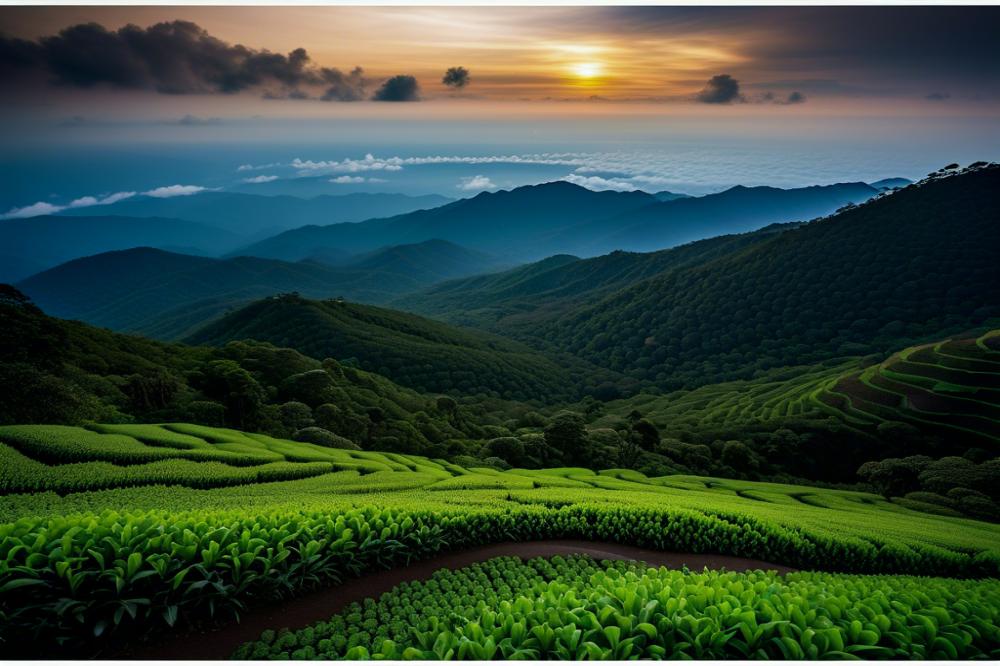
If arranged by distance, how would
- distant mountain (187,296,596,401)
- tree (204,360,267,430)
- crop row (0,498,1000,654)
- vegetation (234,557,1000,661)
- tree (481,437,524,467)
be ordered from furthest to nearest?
distant mountain (187,296,596,401)
tree (481,437,524,467)
tree (204,360,267,430)
crop row (0,498,1000,654)
vegetation (234,557,1000,661)

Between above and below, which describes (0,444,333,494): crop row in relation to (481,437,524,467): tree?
above

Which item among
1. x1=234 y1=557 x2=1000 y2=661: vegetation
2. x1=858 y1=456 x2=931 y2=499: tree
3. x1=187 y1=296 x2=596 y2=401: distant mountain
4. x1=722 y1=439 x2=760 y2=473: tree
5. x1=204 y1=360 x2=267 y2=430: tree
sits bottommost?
x1=187 y1=296 x2=596 y2=401: distant mountain

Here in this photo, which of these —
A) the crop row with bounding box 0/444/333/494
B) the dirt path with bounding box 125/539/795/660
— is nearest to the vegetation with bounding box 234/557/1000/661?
the dirt path with bounding box 125/539/795/660

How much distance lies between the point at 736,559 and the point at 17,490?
16318 mm

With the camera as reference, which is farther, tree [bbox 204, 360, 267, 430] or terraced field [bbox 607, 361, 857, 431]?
terraced field [bbox 607, 361, 857, 431]

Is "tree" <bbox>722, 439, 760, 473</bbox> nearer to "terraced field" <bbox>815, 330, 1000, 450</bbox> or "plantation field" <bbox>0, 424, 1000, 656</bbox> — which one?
"terraced field" <bbox>815, 330, 1000, 450</bbox>

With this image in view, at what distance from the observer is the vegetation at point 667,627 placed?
18.1ft

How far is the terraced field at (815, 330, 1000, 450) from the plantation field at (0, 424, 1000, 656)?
37.2 meters

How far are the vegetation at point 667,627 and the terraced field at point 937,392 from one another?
5505 centimetres

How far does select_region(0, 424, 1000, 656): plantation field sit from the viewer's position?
6145 millimetres

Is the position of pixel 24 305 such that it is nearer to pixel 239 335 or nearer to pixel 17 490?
pixel 17 490

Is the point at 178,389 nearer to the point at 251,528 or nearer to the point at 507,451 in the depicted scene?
the point at 507,451

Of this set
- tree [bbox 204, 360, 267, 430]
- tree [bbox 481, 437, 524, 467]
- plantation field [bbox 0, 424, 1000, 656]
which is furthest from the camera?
tree [bbox 481, 437, 524, 467]

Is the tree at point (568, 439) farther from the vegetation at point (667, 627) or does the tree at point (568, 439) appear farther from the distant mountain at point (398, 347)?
the distant mountain at point (398, 347)
